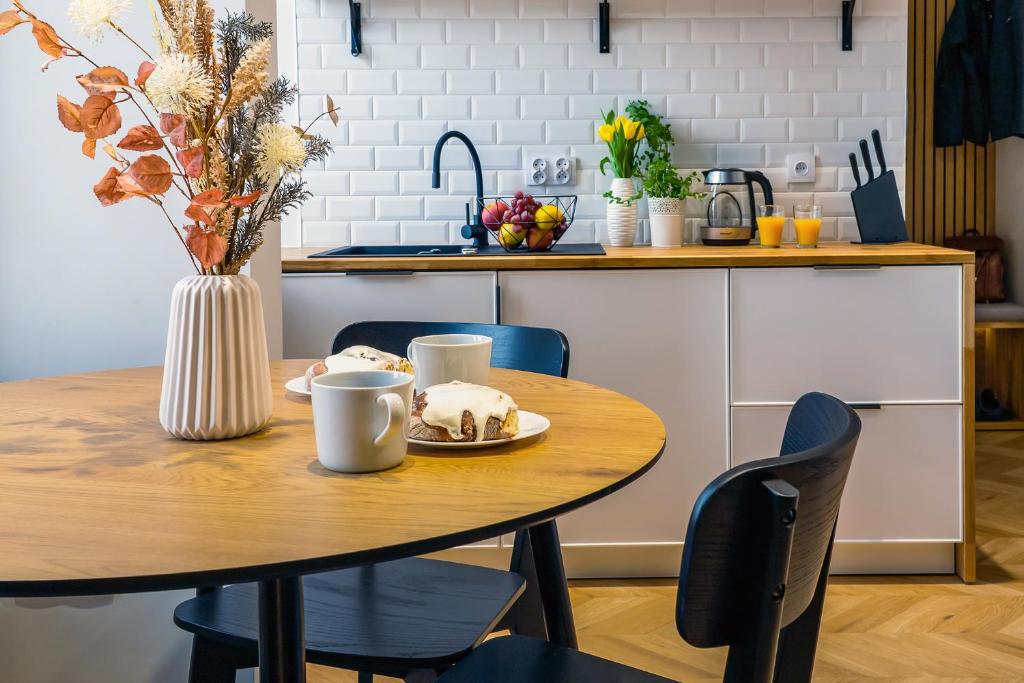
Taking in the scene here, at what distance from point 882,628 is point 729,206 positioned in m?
1.42

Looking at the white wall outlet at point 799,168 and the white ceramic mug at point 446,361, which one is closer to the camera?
the white ceramic mug at point 446,361

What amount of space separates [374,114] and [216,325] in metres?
2.47

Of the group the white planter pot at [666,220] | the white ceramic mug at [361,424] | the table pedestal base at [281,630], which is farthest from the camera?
the white planter pot at [666,220]

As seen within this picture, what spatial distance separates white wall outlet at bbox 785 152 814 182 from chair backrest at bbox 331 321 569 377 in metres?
1.94

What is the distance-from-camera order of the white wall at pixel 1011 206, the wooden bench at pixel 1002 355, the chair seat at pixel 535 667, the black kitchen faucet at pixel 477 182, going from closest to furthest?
the chair seat at pixel 535 667 → the black kitchen faucet at pixel 477 182 → the wooden bench at pixel 1002 355 → the white wall at pixel 1011 206

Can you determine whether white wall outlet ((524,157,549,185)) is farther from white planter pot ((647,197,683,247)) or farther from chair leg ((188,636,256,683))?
chair leg ((188,636,256,683))

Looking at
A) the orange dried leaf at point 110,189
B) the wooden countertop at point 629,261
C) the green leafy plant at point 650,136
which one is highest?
the green leafy plant at point 650,136

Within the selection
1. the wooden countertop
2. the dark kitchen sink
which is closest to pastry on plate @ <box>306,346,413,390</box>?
the wooden countertop

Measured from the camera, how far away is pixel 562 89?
351 cm

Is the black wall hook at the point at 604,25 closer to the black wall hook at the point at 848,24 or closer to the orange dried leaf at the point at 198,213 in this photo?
the black wall hook at the point at 848,24

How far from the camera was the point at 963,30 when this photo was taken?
470cm

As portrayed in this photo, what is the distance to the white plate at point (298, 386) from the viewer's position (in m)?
1.44

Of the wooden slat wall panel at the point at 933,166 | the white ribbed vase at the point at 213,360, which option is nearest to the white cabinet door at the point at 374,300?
the white ribbed vase at the point at 213,360

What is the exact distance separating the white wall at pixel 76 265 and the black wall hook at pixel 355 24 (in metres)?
1.26
